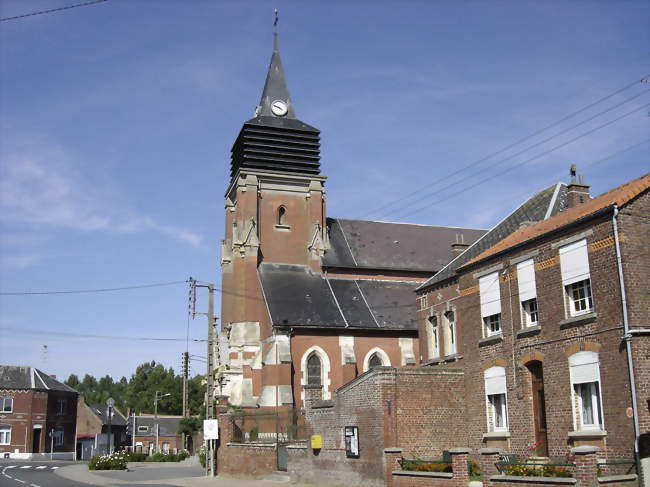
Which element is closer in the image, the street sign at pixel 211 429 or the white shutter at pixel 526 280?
the white shutter at pixel 526 280

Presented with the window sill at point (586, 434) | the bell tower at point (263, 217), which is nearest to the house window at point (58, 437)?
the bell tower at point (263, 217)

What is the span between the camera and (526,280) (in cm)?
2231

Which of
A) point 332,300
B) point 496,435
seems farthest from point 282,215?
point 496,435

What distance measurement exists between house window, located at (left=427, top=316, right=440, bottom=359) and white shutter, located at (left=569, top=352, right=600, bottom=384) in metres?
8.83

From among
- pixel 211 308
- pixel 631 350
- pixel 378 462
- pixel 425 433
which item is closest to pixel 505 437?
pixel 425 433

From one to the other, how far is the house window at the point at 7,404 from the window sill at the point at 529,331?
185 ft

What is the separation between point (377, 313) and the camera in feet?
135

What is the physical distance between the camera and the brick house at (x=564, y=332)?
18.4 meters

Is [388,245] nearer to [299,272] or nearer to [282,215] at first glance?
[299,272]

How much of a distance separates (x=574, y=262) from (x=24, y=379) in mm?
60257

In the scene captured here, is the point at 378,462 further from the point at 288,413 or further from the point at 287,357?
the point at 287,357

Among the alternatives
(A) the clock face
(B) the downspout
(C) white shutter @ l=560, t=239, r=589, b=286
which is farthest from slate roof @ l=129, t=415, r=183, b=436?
(B) the downspout

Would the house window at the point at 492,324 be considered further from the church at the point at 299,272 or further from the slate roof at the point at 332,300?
the slate roof at the point at 332,300

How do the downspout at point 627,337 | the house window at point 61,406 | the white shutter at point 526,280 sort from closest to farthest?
the downspout at point 627,337, the white shutter at point 526,280, the house window at point 61,406
